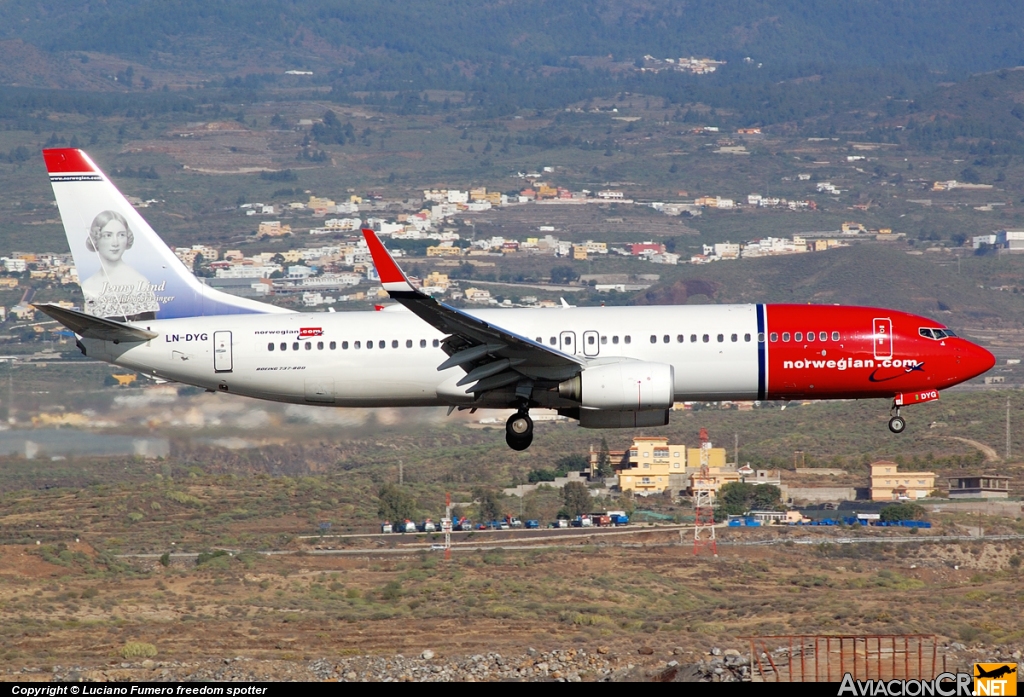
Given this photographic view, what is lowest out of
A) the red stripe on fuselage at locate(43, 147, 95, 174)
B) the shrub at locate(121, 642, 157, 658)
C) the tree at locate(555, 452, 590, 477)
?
the shrub at locate(121, 642, 157, 658)

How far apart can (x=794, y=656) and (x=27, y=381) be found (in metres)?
123

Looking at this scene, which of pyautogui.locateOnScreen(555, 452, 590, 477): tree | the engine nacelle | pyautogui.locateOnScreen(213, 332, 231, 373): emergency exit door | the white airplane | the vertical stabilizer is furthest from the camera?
pyautogui.locateOnScreen(555, 452, 590, 477): tree

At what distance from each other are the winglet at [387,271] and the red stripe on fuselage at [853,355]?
Answer: 40.7 ft

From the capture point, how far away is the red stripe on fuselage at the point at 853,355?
47.8m

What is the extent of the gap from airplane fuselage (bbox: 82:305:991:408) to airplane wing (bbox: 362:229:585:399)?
0.79 m

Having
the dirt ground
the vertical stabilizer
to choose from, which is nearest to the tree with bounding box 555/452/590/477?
the dirt ground

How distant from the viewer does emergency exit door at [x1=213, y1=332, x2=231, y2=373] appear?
162ft

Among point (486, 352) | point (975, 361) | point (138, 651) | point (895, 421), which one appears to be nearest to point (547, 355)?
point (486, 352)

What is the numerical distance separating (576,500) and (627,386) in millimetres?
50269

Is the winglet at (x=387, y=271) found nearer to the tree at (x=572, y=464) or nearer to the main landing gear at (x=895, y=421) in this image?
the main landing gear at (x=895, y=421)

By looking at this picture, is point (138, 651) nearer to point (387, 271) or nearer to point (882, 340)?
point (387, 271)

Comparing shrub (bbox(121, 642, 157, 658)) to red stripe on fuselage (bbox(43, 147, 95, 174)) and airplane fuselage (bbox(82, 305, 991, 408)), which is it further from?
red stripe on fuselage (bbox(43, 147, 95, 174))

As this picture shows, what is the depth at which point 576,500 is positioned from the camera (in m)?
95.6

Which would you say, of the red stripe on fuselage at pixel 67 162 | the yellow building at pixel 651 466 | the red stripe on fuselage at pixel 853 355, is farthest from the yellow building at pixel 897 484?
the red stripe on fuselage at pixel 67 162
